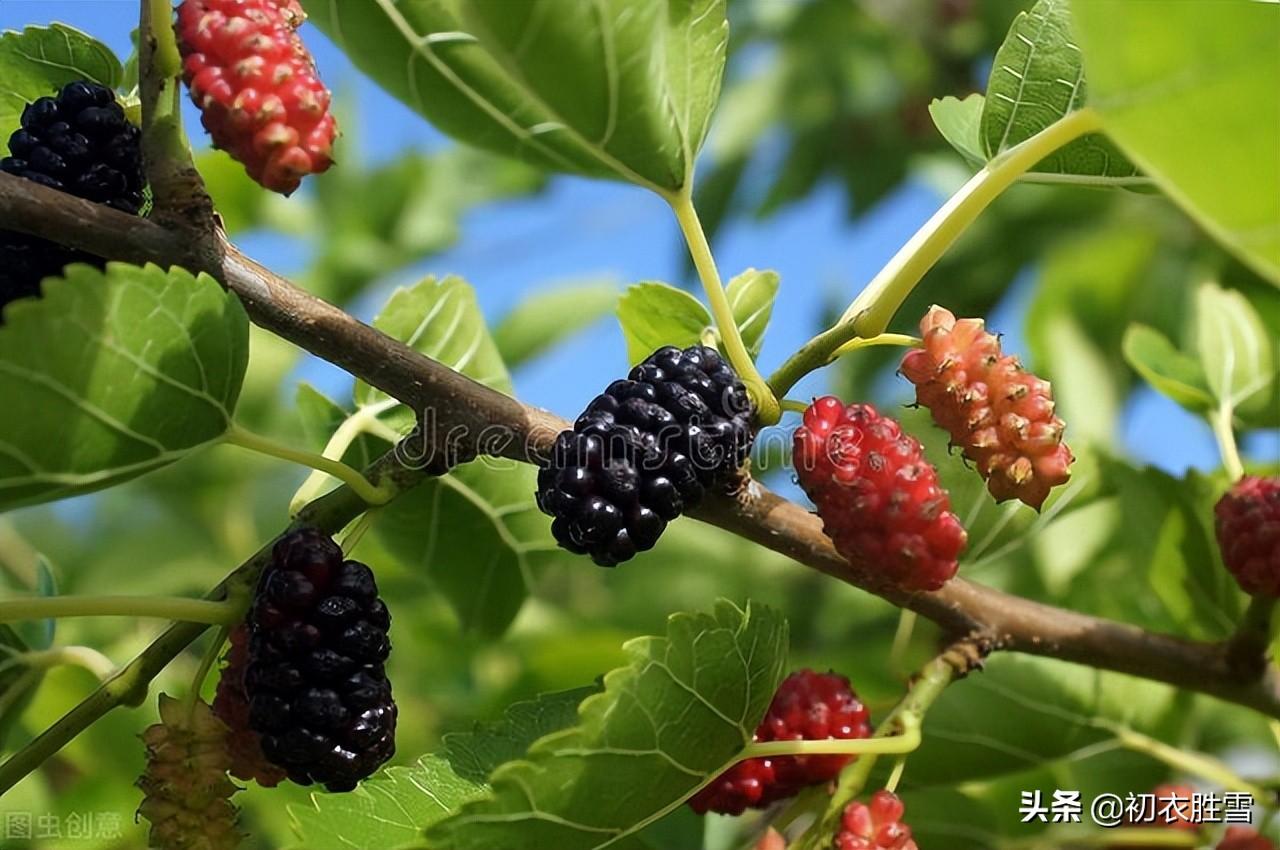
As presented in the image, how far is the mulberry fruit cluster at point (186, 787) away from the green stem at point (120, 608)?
6cm

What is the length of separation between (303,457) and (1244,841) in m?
0.77

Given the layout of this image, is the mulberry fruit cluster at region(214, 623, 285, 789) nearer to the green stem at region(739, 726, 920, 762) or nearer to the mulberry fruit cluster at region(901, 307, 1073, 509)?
the green stem at region(739, 726, 920, 762)

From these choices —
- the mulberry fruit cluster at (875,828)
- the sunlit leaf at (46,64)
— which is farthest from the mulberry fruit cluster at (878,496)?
Result: the sunlit leaf at (46,64)

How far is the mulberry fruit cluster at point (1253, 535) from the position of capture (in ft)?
3.18

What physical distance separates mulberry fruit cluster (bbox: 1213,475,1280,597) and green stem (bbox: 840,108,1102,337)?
36cm

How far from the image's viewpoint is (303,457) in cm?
78

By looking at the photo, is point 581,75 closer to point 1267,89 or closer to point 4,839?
point 1267,89

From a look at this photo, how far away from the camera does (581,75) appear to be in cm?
82

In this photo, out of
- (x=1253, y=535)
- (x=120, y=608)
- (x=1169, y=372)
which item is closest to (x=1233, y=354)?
(x=1169, y=372)

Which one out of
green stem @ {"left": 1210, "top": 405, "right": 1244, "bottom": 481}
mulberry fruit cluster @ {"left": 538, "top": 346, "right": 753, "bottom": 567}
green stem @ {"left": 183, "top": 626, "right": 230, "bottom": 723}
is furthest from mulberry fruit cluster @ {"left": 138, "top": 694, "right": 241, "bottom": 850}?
green stem @ {"left": 1210, "top": 405, "right": 1244, "bottom": 481}

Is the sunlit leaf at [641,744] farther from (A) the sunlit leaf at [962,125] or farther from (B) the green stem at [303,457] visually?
(A) the sunlit leaf at [962,125]

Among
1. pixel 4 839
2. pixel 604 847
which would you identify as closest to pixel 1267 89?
pixel 604 847

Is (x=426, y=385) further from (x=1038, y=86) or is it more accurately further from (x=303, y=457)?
(x=1038, y=86)

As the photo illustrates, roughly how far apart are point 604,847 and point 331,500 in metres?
0.29
